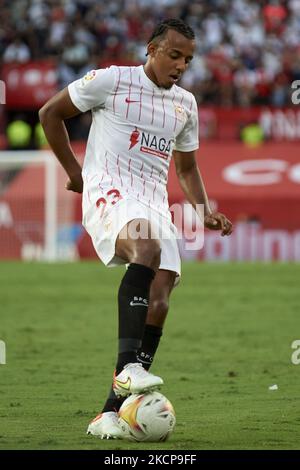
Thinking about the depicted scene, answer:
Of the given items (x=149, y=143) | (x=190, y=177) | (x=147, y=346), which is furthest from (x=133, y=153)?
(x=147, y=346)

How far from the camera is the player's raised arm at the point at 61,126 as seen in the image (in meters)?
6.46

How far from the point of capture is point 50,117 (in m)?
6.48

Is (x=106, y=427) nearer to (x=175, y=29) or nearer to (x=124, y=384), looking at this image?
(x=124, y=384)

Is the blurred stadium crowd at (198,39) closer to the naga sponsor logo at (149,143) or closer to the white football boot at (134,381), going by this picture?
the naga sponsor logo at (149,143)

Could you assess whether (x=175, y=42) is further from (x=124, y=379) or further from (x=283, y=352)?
(x=283, y=352)

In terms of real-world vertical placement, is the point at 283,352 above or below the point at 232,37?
below

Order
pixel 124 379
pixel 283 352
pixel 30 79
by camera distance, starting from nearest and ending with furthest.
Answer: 1. pixel 124 379
2. pixel 283 352
3. pixel 30 79

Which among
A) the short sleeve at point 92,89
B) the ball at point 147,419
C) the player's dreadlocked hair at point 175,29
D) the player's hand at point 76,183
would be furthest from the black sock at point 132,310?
the player's dreadlocked hair at point 175,29

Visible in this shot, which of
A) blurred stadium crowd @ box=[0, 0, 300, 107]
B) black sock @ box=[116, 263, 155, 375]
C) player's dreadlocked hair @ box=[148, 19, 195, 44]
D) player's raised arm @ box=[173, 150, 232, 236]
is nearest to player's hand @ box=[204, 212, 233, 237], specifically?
player's raised arm @ box=[173, 150, 232, 236]

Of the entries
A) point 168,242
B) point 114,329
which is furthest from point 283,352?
point 168,242

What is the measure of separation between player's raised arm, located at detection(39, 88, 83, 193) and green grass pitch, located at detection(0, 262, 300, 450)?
150 cm

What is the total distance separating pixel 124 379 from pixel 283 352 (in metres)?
4.77

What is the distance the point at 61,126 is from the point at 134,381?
1676mm

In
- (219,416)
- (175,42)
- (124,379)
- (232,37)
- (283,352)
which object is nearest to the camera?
(124,379)
